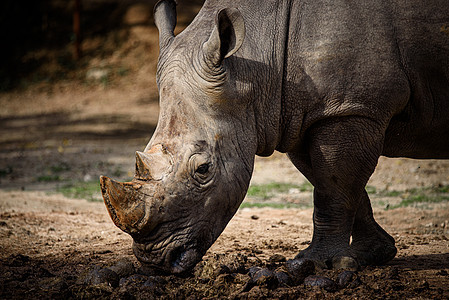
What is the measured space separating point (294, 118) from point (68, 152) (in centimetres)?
870

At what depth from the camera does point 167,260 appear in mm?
3641

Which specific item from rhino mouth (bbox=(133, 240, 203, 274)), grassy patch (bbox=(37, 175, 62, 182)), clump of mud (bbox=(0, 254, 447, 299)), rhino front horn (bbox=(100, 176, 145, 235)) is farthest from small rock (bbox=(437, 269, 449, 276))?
grassy patch (bbox=(37, 175, 62, 182))

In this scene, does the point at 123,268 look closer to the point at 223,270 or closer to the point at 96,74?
the point at 223,270

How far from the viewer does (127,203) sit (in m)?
3.54

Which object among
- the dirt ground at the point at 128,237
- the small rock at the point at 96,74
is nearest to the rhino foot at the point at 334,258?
the dirt ground at the point at 128,237

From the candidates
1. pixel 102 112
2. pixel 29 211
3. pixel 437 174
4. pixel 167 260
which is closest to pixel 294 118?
pixel 167 260

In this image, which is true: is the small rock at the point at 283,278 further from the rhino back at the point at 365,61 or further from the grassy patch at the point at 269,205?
the grassy patch at the point at 269,205

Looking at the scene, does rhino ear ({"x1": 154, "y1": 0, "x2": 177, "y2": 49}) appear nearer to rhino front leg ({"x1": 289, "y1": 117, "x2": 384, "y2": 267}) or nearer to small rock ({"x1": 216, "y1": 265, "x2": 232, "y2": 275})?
rhino front leg ({"x1": 289, "y1": 117, "x2": 384, "y2": 267})

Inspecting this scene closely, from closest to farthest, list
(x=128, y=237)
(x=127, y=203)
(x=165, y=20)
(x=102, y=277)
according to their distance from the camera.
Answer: (x=127, y=203) → (x=102, y=277) → (x=165, y=20) → (x=128, y=237)

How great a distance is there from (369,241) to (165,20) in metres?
2.43

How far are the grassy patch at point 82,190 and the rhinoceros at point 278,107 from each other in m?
4.21

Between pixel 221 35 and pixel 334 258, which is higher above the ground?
pixel 221 35

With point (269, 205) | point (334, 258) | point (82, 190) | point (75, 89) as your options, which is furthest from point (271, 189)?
point (75, 89)

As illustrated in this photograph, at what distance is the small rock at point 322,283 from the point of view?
3.71 meters
